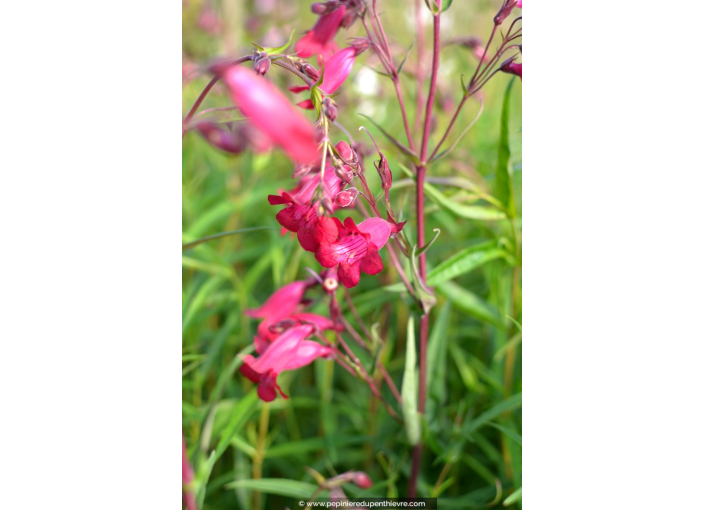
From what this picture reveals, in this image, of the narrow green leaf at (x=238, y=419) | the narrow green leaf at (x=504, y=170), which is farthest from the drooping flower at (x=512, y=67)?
the narrow green leaf at (x=238, y=419)

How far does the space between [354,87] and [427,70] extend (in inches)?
18.2

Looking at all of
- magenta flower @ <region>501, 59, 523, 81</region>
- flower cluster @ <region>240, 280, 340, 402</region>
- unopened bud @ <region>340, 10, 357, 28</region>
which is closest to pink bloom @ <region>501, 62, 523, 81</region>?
magenta flower @ <region>501, 59, 523, 81</region>

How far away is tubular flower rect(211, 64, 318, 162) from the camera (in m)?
0.40

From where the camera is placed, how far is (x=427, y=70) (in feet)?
4.45

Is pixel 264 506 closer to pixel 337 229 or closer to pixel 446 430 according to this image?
pixel 446 430

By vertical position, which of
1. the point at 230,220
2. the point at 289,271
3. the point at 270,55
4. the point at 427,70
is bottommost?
the point at 289,271

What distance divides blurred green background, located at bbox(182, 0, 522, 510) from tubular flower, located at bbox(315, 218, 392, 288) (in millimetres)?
203

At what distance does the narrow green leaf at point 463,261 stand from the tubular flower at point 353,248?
23cm

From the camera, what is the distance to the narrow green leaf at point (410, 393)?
31.1 inches

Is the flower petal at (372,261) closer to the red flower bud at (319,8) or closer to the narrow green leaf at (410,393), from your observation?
the narrow green leaf at (410,393)

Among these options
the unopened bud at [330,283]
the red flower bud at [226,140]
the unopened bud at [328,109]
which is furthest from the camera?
the red flower bud at [226,140]

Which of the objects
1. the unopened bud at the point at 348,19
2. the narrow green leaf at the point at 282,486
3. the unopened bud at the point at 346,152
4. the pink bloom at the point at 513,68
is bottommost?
the narrow green leaf at the point at 282,486

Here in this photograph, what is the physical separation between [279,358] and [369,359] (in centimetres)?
31

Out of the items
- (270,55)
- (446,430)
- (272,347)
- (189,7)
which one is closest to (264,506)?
(446,430)
